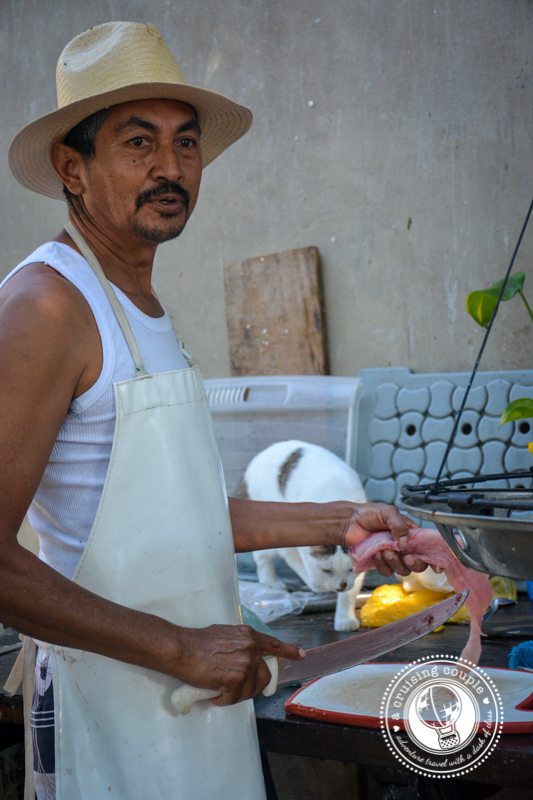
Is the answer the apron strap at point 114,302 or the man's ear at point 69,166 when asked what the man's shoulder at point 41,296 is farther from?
the man's ear at point 69,166

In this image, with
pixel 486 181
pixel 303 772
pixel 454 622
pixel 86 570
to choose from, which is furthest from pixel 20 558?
pixel 486 181

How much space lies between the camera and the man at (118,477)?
1.43 metres

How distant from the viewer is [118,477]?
60.9 inches

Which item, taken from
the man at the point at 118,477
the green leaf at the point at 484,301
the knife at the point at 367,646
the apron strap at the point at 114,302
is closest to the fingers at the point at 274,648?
the man at the point at 118,477

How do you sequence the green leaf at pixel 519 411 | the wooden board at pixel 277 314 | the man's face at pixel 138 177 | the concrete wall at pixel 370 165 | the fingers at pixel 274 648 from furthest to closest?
1. the wooden board at pixel 277 314
2. the concrete wall at pixel 370 165
3. the green leaf at pixel 519 411
4. the man's face at pixel 138 177
5. the fingers at pixel 274 648

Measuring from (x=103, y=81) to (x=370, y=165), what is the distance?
8.05ft

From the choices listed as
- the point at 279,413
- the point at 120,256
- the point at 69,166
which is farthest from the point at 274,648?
the point at 279,413

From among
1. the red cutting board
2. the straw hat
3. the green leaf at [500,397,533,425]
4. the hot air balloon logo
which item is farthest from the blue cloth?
the straw hat

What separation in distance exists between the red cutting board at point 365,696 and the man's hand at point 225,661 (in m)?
0.48

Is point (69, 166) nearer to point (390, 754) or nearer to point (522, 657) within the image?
point (390, 754)

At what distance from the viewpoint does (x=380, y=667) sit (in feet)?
7.52

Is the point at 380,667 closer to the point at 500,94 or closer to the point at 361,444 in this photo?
the point at 361,444

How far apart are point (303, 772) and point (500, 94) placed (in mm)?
2727

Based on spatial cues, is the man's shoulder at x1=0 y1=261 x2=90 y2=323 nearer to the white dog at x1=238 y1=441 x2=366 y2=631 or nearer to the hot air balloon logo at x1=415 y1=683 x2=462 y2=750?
the hot air balloon logo at x1=415 y1=683 x2=462 y2=750
